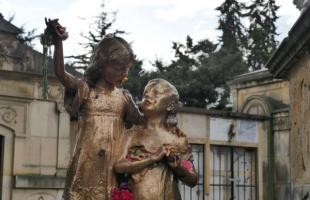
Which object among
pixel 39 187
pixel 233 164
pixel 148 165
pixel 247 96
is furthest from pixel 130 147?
pixel 247 96

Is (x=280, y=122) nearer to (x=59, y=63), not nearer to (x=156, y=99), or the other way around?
(x=156, y=99)

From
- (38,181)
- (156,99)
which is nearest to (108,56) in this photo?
(156,99)

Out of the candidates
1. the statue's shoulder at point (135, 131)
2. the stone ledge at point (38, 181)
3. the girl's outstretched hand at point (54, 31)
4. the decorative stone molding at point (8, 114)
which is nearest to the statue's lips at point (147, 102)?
the statue's shoulder at point (135, 131)

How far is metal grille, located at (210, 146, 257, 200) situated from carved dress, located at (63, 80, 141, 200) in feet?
34.2

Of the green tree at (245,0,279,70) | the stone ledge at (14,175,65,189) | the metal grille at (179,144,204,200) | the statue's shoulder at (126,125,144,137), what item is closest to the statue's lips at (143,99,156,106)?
the statue's shoulder at (126,125,144,137)

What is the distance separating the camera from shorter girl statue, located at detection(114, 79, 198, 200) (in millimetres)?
3525

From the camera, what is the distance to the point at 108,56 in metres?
3.83

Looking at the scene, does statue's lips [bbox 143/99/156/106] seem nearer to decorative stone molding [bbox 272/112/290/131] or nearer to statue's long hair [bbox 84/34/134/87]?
statue's long hair [bbox 84/34/134/87]

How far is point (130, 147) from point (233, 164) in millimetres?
11153

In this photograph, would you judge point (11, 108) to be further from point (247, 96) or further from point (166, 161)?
point (166, 161)

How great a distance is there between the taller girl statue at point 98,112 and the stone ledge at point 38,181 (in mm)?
8079

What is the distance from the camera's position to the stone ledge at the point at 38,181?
11625 millimetres

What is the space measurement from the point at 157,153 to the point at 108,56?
67 centimetres

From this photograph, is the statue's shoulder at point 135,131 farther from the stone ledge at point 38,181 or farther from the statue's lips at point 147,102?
the stone ledge at point 38,181
